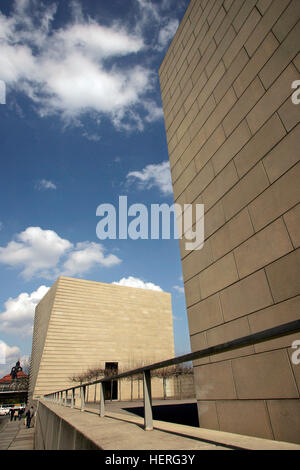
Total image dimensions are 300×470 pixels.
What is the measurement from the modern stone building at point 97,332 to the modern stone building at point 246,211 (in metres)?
35.5

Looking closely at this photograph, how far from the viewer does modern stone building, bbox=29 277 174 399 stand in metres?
38.2

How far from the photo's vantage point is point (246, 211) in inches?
179

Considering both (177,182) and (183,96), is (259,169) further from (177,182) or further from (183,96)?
(183,96)

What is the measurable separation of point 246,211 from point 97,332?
4333 centimetres

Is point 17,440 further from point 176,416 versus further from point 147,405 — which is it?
point 147,405

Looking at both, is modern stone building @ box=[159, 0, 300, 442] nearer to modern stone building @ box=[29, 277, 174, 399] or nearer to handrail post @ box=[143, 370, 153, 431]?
handrail post @ box=[143, 370, 153, 431]

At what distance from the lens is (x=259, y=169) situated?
440 cm

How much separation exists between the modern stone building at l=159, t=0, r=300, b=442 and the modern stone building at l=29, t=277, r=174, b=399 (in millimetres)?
35541

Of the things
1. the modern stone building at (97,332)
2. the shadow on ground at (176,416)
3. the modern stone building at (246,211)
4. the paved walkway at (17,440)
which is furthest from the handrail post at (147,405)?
the modern stone building at (97,332)

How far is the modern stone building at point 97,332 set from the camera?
3816cm

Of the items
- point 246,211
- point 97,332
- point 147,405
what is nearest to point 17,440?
point 147,405

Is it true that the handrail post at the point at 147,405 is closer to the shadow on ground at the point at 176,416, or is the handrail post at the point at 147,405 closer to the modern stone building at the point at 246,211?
the modern stone building at the point at 246,211

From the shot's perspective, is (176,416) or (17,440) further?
(17,440)

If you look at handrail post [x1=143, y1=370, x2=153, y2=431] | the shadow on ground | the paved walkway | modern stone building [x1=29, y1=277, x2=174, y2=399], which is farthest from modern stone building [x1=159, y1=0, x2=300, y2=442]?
→ modern stone building [x1=29, y1=277, x2=174, y2=399]
